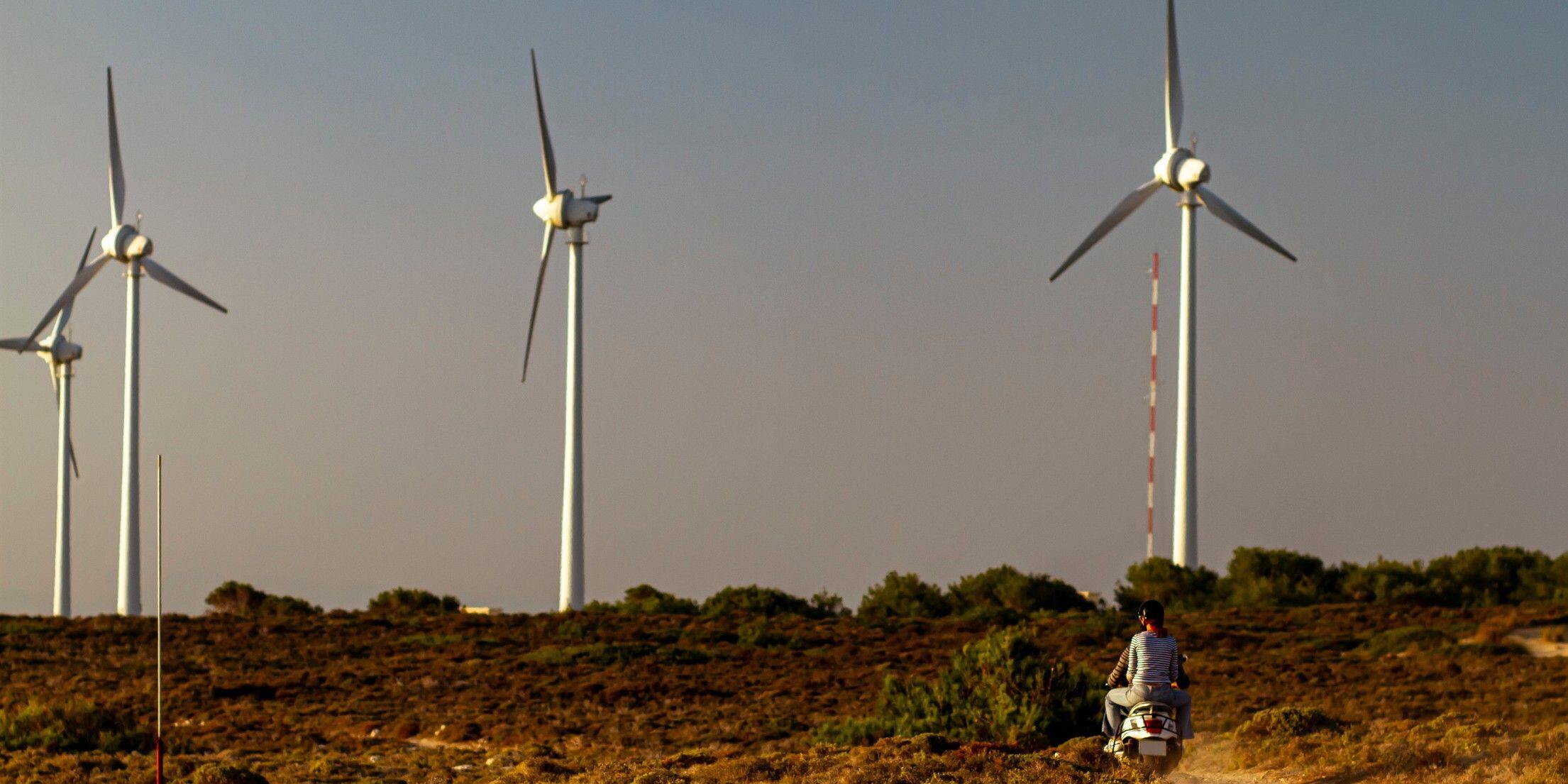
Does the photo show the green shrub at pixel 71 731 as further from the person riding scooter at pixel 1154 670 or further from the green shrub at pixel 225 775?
the person riding scooter at pixel 1154 670

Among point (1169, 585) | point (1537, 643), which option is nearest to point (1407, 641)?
point (1537, 643)

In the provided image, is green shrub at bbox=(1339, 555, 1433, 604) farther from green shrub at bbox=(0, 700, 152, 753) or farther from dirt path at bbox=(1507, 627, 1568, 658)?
green shrub at bbox=(0, 700, 152, 753)

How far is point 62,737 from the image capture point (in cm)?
3080

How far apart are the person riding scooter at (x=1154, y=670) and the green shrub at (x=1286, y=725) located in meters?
6.69

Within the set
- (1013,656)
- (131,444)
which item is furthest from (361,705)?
(131,444)

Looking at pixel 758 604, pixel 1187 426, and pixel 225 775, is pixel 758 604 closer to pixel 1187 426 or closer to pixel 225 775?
pixel 1187 426

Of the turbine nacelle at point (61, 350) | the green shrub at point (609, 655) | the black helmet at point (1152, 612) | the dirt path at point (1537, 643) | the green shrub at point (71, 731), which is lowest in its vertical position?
the green shrub at point (71, 731)

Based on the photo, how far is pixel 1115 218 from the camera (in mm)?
67125

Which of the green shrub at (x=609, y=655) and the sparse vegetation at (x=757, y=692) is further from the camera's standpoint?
the green shrub at (x=609, y=655)

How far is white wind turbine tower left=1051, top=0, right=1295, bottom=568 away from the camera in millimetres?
62469

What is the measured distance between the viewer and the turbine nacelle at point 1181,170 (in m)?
65.5

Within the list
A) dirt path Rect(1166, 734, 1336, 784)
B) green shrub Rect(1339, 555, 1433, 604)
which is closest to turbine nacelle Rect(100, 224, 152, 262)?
green shrub Rect(1339, 555, 1433, 604)

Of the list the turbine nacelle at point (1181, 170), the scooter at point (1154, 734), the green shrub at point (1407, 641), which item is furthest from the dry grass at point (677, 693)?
the turbine nacelle at point (1181, 170)

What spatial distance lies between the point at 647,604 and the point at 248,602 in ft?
59.9
